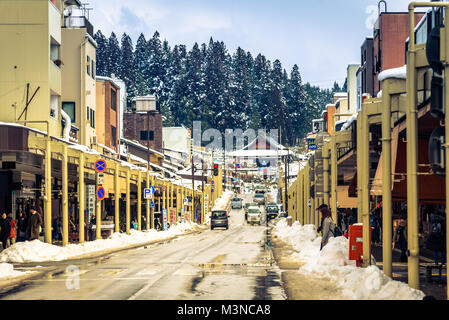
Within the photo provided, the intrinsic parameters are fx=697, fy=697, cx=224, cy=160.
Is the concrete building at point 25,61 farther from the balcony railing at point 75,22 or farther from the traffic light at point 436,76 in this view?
the traffic light at point 436,76

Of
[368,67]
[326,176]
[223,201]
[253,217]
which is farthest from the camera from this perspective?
[223,201]

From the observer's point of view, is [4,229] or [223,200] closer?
[4,229]

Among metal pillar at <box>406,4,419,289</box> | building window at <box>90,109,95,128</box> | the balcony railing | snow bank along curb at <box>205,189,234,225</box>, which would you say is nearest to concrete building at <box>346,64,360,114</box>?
building window at <box>90,109,95,128</box>

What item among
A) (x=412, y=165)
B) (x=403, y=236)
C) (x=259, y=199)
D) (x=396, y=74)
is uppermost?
(x=396, y=74)

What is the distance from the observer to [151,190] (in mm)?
48344

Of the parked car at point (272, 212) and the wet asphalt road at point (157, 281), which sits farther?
the parked car at point (272, 212)

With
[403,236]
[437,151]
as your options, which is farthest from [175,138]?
[437,151]

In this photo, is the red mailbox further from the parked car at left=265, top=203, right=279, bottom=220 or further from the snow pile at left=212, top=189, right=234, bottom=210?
the snow pile at left=212, top=189, right=234, bottom=210

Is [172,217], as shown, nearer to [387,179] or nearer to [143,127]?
[143,127]

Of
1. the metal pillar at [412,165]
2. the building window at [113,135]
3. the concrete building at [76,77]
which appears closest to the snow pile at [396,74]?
the metal pillar at [412,165]

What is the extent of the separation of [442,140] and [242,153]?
587 feet
